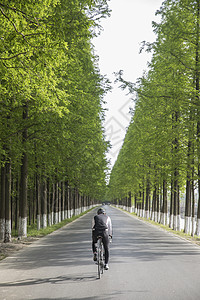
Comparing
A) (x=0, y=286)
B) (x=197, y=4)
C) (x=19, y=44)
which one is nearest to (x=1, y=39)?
(x=19, y=44)

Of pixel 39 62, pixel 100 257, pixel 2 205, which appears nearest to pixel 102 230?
pixel 100 257

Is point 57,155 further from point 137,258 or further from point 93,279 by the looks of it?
point 93,279

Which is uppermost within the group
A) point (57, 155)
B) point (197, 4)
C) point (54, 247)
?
point (197, 4)

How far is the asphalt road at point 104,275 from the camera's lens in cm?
738

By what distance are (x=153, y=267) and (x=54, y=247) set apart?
603 centimetres

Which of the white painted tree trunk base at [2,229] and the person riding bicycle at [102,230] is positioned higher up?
the person riding bicycle at [102,230]

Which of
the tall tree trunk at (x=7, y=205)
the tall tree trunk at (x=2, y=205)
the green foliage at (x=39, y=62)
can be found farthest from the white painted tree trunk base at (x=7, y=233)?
the green foliage at (x=39, y=62)

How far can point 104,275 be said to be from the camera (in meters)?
9.37

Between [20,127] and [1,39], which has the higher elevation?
[1,39]

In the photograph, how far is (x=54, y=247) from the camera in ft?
50.8

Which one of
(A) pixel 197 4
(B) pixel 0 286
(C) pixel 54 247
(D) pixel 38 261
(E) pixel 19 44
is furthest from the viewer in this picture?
(A) pixel 197 4

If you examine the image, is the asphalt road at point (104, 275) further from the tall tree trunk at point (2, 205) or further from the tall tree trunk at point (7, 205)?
the tall tree trunk at point (2, 205)

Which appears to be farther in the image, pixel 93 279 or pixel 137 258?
pixel 137 258

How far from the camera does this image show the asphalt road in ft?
24.2
